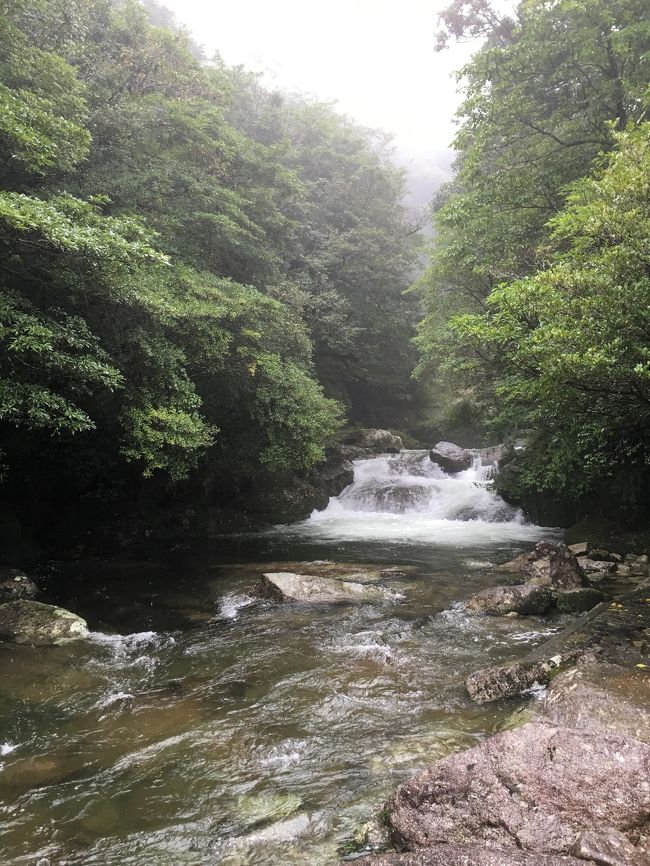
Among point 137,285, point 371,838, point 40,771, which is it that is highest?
point 137,285

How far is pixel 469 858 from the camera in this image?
248cm

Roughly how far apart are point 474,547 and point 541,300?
807 cm

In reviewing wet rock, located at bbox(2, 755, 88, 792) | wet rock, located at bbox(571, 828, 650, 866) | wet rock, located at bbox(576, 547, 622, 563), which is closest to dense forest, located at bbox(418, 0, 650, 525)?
wet rock, located at bbox(576, 547, 622, 563)

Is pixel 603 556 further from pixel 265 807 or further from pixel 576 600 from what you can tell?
pixel 265 807

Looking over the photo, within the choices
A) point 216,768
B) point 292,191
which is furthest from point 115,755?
point 292,191

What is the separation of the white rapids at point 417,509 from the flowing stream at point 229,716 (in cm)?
489

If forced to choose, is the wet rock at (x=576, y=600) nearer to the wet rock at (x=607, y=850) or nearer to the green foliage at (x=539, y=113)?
the wet rock at (x=607, y=850)

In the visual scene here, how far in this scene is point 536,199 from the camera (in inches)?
520

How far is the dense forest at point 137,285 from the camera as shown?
26.2ft

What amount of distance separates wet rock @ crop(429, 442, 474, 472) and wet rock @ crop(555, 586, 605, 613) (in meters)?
13.2

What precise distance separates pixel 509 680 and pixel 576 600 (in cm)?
323

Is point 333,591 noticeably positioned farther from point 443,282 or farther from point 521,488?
point 443,282

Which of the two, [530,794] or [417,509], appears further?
[417,509]

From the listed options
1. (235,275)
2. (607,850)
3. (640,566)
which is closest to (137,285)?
(235,275)
